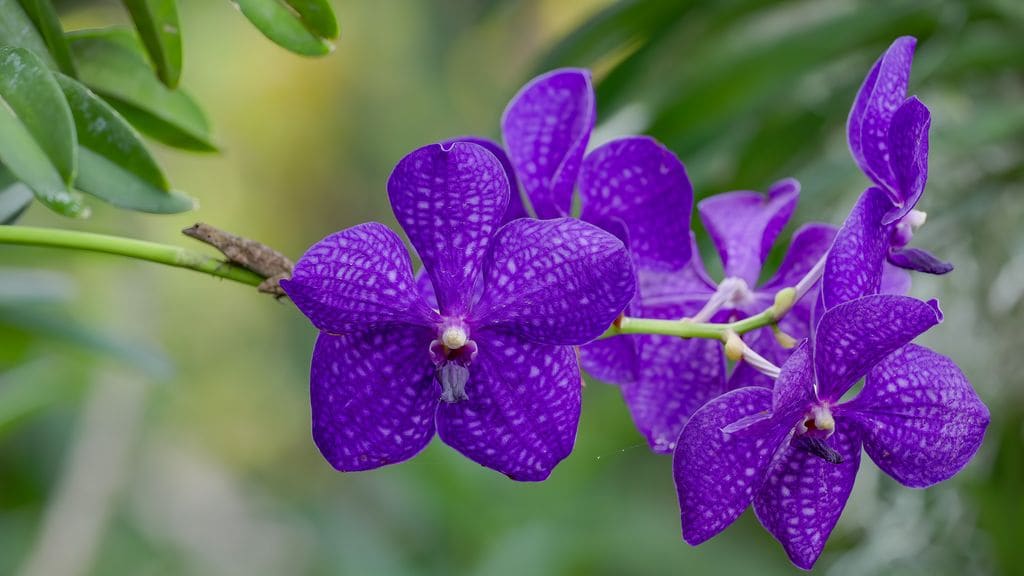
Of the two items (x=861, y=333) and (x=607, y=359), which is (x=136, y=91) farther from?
(x=861, y=333)

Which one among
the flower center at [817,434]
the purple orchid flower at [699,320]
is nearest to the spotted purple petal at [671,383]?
the purple orchid flower at [699,320]

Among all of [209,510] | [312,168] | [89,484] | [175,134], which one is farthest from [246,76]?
[175,134]

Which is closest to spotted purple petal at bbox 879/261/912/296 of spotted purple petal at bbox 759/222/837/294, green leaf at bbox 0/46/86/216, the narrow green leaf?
spotted purple petal at bbox 759/222/837/294

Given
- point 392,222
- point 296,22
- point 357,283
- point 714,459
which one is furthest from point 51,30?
point 392,222

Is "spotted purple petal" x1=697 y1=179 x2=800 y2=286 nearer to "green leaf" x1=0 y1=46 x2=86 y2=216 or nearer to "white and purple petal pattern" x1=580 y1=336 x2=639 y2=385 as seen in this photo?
"white and purple petal pattern" x1=580 y1=336 x2=639 y2=385

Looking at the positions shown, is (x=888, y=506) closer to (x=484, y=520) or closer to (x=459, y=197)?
(x=484, y=520)

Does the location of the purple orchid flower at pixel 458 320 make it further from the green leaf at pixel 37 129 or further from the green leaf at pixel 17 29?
the green leaf at pixel 17 29

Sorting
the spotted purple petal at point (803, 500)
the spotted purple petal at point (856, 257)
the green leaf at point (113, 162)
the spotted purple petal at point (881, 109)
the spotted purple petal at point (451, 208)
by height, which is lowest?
the spotted purple petal at point (803, 500)
